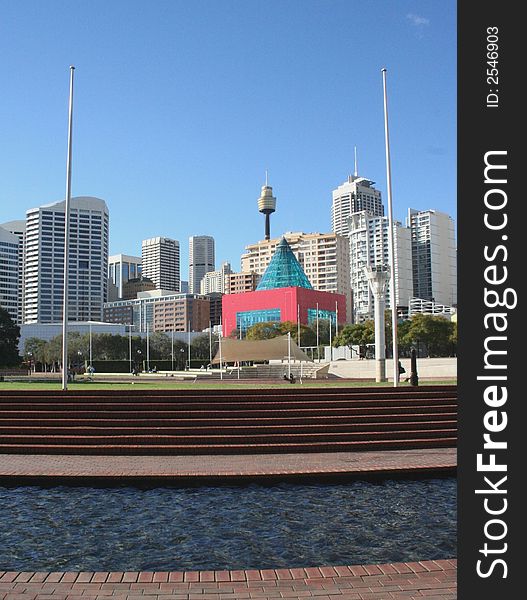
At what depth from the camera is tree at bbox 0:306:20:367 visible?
47569 millimetres

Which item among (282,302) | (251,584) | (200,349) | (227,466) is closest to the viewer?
(251,584)

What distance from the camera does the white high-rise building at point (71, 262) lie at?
168875 mm

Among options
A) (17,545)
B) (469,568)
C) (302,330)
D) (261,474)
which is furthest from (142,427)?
(302,330)

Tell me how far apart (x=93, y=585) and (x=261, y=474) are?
5649mm

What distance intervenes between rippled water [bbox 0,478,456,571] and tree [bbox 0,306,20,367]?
39.7 metres

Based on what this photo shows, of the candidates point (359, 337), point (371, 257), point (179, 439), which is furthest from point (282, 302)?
point (179, 439)

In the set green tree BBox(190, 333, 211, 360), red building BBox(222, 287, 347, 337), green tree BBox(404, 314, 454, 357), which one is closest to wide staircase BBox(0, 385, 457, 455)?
green tree BBox(404, 314, 454, 357)

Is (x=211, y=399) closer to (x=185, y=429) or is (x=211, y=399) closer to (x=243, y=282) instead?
(x=185, y=429)

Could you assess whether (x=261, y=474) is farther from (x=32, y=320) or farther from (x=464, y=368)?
(x=32, y=320)

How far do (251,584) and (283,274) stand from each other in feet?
432

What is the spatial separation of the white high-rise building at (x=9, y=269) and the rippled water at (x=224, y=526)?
153033 mm

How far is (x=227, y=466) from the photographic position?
40.0 feet

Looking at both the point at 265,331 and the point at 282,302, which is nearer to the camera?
the point at 265,331

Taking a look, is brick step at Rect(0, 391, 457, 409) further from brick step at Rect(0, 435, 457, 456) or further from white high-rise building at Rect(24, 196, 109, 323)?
white high-rise building at Rect(24, 196, 109, 323)
